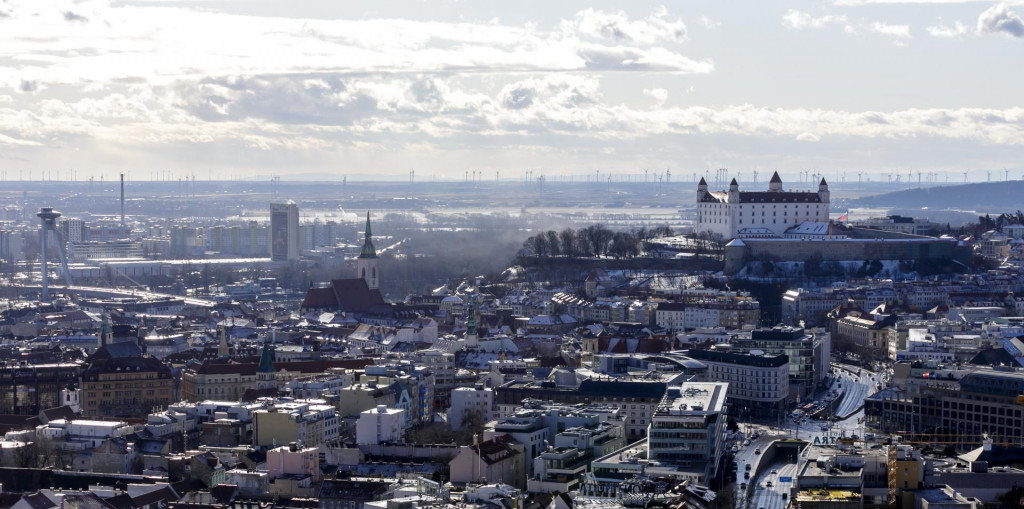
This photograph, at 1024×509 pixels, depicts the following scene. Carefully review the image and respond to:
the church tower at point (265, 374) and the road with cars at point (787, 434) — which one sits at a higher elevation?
the church tower at point (265, 374)

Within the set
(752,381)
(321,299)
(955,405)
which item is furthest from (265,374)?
(321,299)

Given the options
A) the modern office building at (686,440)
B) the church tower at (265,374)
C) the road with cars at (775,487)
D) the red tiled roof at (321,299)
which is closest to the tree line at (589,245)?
the red tiled roof at (321,299)

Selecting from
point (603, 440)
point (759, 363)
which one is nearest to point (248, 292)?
point (759, 363)

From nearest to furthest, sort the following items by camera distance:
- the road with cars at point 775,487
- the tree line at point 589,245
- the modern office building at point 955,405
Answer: the road with cars at point 775,487 → the modern office building at point 955,405 → the tree line at point 589,245

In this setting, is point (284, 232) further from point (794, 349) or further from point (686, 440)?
point (686, 440)

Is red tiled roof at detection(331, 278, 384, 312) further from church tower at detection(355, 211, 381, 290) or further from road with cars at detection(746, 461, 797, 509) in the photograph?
Result: road with cars at detection(746, 461, 797, 509)

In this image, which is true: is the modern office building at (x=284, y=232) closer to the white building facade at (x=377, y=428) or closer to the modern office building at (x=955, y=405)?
the modern office building at (x=955, y=405)

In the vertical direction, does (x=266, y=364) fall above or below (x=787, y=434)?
above

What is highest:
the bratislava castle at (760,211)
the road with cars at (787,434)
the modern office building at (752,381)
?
the bratislava castle at (760,211)

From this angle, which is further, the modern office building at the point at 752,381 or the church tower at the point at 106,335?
the church tower at the point at 106,335
